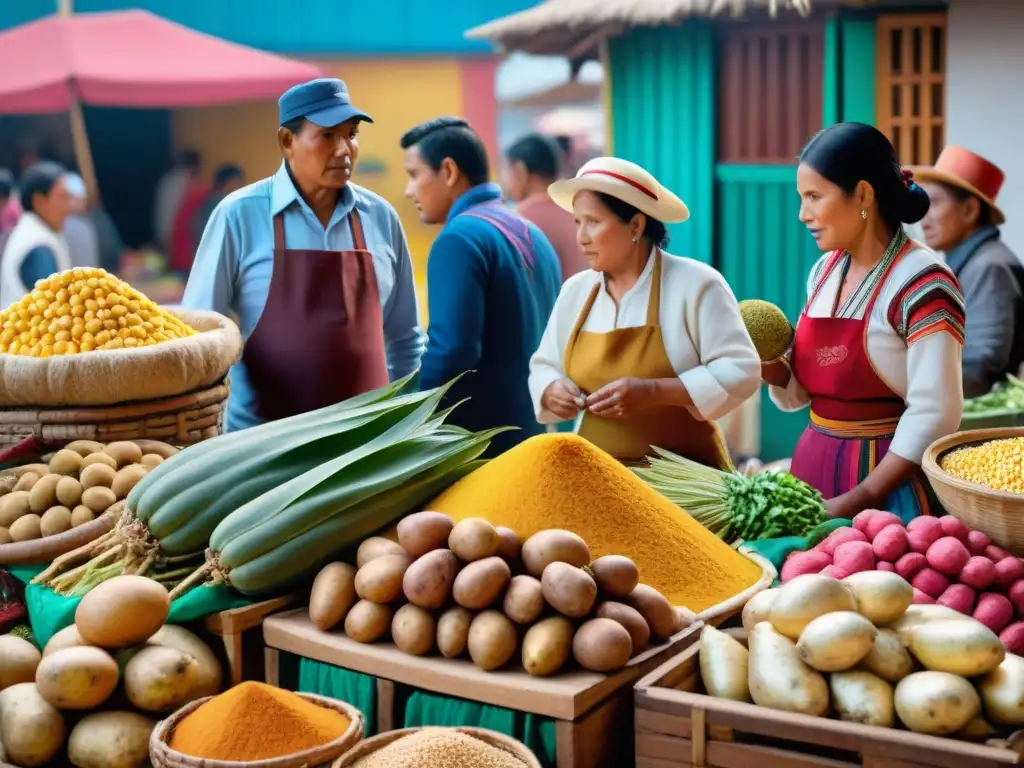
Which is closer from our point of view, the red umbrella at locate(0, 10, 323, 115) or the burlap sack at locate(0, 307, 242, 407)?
the burlap sack at locate(0, 307, 242, 407)

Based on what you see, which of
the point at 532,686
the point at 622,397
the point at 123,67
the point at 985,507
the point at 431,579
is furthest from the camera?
the point at 123,67

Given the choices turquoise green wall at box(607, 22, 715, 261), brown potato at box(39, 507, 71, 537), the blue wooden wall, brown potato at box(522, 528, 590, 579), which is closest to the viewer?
brown potato at box(522, 528, 590, 579)

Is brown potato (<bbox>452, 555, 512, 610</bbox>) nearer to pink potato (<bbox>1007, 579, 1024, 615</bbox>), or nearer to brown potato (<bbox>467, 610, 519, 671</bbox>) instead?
brown potato (<bbox>467, 610, 519, 671</bbox>)

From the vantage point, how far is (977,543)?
2.10 metres

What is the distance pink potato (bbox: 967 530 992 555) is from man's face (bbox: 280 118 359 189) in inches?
78.5

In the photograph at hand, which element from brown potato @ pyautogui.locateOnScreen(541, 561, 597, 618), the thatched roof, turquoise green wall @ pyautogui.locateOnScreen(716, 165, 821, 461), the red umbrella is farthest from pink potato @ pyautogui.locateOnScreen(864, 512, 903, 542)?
the red umbrella

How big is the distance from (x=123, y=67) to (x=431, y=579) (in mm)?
8384

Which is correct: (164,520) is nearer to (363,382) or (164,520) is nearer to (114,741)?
(114,741)

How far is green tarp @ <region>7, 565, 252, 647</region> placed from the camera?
2117mm

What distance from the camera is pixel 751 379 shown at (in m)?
2.93

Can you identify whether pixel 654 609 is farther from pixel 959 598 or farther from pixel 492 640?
pixel 959 598

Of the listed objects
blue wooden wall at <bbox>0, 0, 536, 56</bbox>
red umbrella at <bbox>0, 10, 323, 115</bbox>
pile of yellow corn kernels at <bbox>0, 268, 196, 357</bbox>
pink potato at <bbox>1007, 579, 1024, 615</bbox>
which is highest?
blue wooden wall at <bbox>0, 0, 536, 56</bbox>

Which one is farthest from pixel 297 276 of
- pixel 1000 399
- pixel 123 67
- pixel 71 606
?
pixel 123 67

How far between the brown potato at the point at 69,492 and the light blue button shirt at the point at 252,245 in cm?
94
